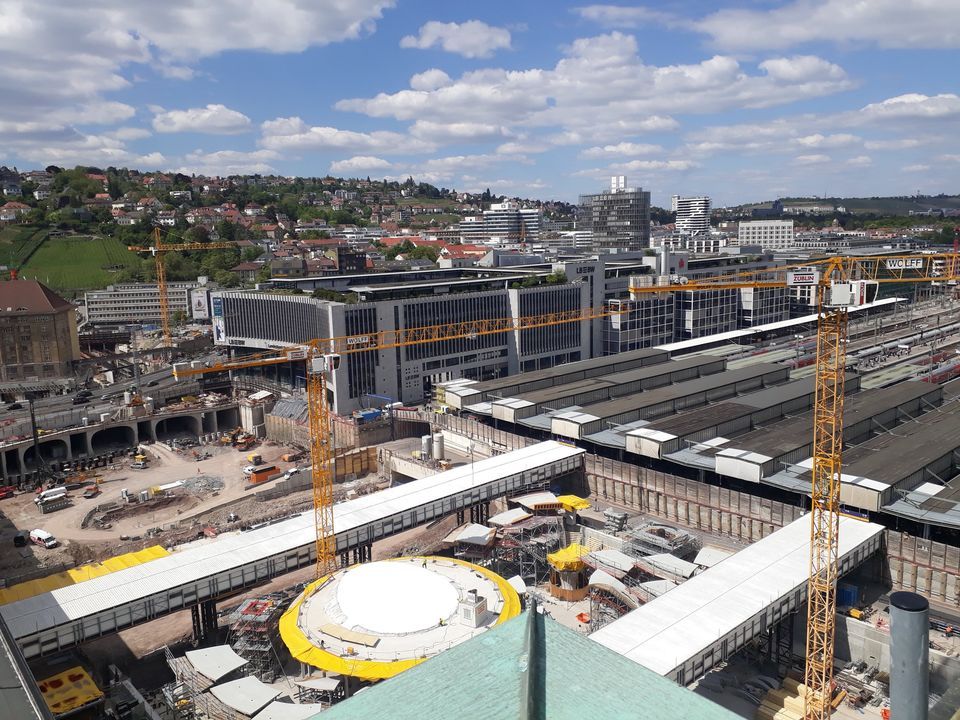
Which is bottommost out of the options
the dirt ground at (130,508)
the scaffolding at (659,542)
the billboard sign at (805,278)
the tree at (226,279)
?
the dirt ground at (130,508)

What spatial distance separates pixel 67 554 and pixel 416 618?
92.4ft

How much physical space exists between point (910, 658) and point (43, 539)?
47.9m

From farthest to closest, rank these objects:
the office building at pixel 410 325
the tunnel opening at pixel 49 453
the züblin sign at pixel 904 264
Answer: the office building at pixel 410 325
the tunnel opening at pixel 49 453
the züblin sign at pixel 904 264

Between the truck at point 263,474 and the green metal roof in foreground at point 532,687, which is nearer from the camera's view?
the green metal roof in foreground at point 532,687

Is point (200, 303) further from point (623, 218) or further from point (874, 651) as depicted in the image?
point (623, 218)

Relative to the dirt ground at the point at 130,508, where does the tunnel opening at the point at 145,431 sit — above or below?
above

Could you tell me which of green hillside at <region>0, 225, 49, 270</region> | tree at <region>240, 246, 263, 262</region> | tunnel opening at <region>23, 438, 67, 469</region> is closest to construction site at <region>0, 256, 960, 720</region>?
tunnel opening at <region>23, 438, 67, 469</region>

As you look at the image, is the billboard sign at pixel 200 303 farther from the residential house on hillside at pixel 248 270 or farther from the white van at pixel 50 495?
the white van at pixel 50 495

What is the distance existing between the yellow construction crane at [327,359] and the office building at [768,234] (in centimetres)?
12904

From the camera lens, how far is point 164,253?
4988 inches

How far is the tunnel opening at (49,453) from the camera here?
6109cm

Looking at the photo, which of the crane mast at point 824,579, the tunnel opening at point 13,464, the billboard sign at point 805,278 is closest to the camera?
the crane mast at point 824,579

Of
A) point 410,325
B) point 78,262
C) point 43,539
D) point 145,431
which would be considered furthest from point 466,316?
point 78,262

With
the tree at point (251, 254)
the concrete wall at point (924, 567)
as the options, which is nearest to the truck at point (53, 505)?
the concrete wall at point (924, 567)
